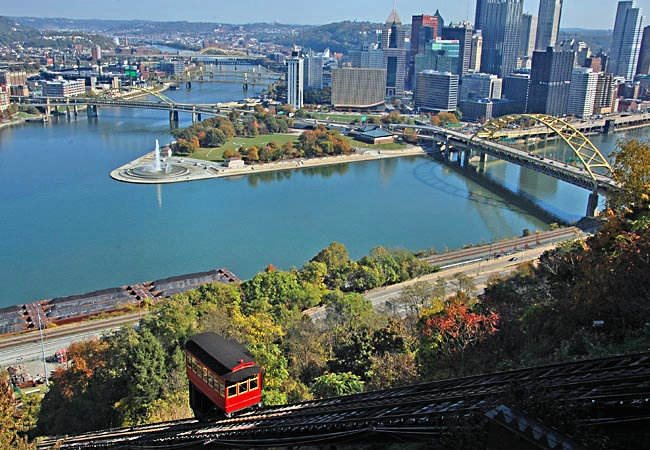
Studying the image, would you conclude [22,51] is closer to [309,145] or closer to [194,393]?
[309,145]

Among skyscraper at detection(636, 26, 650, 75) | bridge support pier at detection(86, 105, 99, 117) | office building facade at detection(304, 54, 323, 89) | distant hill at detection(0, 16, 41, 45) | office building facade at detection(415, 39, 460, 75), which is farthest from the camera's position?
distant hill at detection(0, 16, 41, 45)

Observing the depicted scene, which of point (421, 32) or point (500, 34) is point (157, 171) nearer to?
point (421, 32)

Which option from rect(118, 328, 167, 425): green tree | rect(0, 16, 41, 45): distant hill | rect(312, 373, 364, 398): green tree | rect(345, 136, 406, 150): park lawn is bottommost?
rect(345, 136, 406, 150): park lawn

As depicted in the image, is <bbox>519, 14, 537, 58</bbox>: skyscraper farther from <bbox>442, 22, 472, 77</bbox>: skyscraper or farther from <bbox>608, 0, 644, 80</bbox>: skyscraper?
<bbox>442, 22, 472, 77</bbox>: skyscraper

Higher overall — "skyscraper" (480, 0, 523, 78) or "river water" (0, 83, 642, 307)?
"skyscraper" (480, 0, 523, 78)

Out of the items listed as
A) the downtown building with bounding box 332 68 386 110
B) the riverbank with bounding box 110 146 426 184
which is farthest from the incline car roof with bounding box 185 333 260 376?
the downtown building with bounding box 332 68 386 110

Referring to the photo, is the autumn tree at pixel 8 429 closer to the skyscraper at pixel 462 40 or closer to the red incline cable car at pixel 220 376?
the red incline cable car at pixel 220 376
